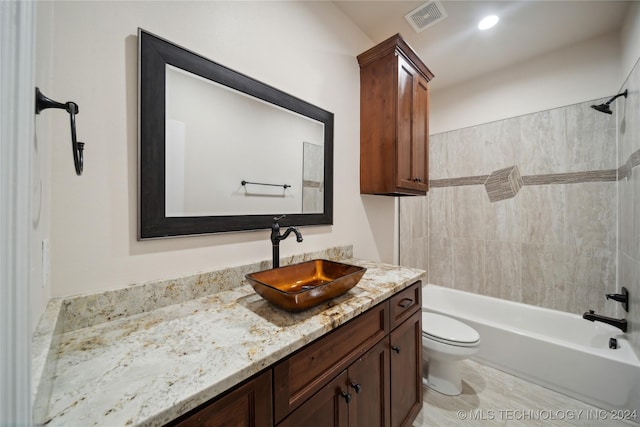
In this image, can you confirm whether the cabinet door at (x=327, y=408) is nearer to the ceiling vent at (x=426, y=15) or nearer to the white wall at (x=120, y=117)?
the white wall at (x=120, y=117)

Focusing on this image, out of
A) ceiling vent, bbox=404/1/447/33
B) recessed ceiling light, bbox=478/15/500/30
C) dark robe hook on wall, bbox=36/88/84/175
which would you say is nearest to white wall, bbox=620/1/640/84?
recessed ceiling light, bbox=478/15/500/30

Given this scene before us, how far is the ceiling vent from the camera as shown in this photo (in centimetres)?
170

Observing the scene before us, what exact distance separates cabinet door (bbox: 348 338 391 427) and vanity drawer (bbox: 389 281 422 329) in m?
0.12

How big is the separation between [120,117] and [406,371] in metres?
1.75

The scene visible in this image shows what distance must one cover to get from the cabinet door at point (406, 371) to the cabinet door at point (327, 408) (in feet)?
1.23

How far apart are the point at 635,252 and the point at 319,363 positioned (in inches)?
87.3

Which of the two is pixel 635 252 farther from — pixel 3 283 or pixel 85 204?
pixel 85 204

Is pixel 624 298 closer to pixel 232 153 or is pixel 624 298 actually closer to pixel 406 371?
pixel 406 371

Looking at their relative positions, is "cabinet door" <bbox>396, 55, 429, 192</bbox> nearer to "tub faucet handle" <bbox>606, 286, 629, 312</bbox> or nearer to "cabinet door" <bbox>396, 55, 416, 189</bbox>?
"cabinet door" <bbox>396, 55, 416, 189</bbox>

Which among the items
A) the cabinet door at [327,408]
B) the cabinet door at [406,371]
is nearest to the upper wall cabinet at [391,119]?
the cabinet door at [406,371]

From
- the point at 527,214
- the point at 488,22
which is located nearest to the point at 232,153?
the point at 488,22

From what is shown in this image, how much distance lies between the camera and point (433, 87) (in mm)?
2916

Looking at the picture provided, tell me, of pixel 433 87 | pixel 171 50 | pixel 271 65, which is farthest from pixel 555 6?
pixel 171 50

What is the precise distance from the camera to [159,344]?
693mm
